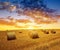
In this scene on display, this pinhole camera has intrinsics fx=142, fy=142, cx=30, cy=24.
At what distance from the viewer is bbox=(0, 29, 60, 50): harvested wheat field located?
307 cm

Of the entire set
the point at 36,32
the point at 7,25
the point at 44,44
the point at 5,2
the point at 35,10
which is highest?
the point at 5,2

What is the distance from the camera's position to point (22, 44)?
3160 millimetres

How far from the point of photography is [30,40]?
11.0 feet

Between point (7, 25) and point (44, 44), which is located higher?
point (7, 25)

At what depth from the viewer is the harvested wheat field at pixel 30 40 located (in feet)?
10.1

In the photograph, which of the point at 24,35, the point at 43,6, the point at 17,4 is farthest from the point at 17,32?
the point at 43,6

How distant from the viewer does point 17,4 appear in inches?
137

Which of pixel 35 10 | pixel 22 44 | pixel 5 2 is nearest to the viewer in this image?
pixel 22 44

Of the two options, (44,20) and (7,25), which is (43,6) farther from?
(7,25)

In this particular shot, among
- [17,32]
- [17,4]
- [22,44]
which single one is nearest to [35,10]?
[17,4]

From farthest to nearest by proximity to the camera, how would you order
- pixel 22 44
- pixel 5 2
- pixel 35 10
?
pixel 35 10, pixel 5 2, pixel 22 44

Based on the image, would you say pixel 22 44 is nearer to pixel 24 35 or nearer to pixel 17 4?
pixel 24 35

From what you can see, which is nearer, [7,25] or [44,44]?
[44,44]

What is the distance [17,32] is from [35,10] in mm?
728
